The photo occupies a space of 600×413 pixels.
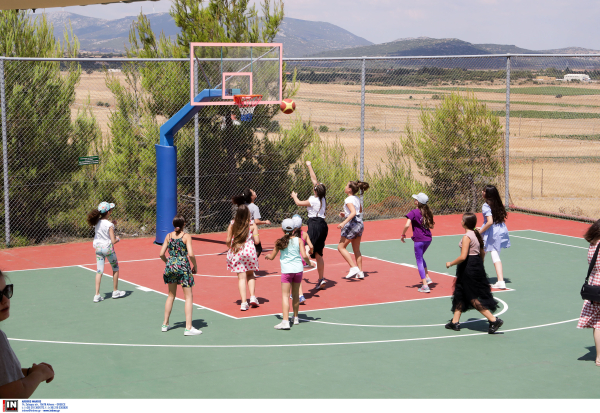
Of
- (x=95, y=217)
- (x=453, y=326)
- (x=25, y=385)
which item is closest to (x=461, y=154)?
(x=453, y=326)

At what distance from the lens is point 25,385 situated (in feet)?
13.3

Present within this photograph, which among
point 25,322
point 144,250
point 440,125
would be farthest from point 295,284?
point 440,125

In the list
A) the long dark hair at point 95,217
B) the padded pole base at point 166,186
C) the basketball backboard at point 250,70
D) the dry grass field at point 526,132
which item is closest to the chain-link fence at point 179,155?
the dry grass field at point 526,132

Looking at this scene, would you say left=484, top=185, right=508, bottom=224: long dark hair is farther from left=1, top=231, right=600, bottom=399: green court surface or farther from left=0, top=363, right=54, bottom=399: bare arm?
left=0, top=363, right=54, bottom=399: bare arm

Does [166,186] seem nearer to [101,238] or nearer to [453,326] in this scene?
[101,238]

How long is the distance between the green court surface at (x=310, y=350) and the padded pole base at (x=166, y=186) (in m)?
2.95

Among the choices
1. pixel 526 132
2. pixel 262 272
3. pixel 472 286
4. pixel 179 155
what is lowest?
pixel 262 272

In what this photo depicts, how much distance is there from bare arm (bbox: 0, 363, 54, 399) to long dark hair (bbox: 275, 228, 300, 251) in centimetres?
576

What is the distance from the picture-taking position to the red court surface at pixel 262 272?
38.0 feet

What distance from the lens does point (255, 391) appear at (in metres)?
7.59

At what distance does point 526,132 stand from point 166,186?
4885 centimetres
